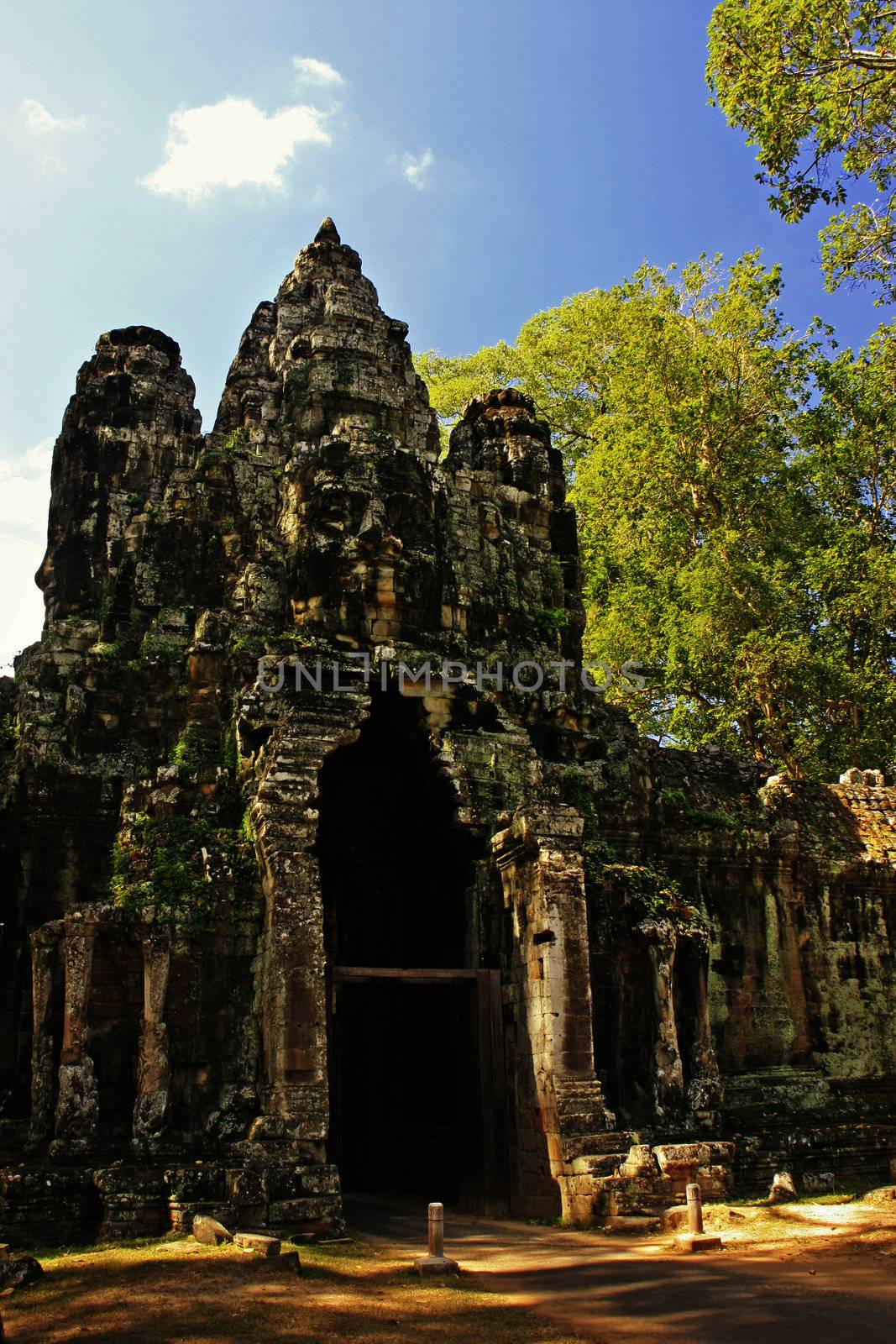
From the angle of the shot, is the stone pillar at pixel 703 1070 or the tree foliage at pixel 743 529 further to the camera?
the tree foliage at pixel 743 529

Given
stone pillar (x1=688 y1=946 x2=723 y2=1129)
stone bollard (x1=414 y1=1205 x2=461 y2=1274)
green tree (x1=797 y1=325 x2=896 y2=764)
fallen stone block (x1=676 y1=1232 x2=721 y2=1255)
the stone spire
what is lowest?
fallen stone block (x1=676 y1=1232 x2=721 y2=1255)

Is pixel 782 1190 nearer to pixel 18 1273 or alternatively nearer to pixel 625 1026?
pixel 625 1026

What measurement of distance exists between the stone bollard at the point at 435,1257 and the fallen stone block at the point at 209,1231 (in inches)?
55.9

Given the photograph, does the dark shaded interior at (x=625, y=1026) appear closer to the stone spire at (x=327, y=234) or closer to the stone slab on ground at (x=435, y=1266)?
the stone slab on ground at (x=435, y=1266)

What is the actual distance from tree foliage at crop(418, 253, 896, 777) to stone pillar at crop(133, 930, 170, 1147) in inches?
518

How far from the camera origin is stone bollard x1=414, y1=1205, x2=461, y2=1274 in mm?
7895

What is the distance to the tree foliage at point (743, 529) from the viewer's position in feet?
69.1

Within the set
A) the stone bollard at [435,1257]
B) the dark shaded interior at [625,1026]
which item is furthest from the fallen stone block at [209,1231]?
the dark shaded interior at [625,1026]

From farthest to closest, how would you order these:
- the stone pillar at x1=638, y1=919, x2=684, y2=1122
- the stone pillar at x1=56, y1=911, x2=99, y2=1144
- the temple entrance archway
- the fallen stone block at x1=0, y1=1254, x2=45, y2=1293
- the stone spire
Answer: the stone spire
the temple entrance archway
the stone pillar at x1=638, y1=919, x2=684, y2=1122
the stone pillar at x1=56, y1=911, x2=99, y2=1144
the fallen stone block at x1=0, y1=1254, x2=45, y2=1293

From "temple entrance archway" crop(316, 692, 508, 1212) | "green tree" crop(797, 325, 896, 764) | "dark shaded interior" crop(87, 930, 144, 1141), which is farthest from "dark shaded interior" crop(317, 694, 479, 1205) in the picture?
"green tree" crop(797, 325, 896, 764)

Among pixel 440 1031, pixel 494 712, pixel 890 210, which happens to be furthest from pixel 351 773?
pixel 890 210

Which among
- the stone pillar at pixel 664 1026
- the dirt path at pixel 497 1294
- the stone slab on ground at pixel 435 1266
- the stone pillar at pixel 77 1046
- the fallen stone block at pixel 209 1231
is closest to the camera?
the dirt path at pixel 497 1294

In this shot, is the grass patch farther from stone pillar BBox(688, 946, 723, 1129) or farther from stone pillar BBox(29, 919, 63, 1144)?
stone pillar BBox(688, 946, 723, 1129)

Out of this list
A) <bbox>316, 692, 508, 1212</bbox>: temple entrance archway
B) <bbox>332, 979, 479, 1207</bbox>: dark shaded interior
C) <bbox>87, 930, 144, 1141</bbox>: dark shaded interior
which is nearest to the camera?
<bbox>87, 930, 144, 1141</bbox>: dark shaded interior
